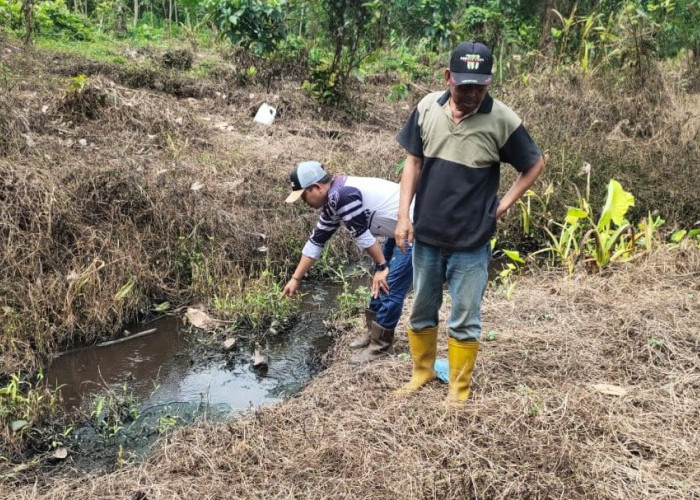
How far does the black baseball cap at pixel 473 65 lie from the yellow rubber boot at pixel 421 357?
4.46ft

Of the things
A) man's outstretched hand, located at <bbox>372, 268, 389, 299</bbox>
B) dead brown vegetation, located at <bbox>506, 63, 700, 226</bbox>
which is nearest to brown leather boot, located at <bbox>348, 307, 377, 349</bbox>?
man's outstretched hand, located at <bbox>372, 268, 389, 299</bbox>

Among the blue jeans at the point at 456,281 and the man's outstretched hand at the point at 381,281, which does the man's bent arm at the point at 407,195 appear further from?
the man's outstretched hand at the point at 381,281

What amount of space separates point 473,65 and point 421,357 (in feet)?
5.35

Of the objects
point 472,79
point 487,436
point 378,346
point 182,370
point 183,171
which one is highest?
point 472,79

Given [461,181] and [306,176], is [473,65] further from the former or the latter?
[306,176]

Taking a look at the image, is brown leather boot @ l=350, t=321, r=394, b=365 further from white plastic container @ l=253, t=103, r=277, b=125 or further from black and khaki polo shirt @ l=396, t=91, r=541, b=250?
white plastic container @ l=253, t=103, r=277, b=125

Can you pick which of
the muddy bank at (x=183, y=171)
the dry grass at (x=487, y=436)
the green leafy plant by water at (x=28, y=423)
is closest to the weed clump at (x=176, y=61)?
the muddy bank at (x=183, y=171)

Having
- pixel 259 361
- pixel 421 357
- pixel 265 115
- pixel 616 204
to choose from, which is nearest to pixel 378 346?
pixel 421 357

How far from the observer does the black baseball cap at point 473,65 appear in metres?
2.75

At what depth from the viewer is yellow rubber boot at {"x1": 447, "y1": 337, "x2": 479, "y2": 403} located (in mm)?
3260

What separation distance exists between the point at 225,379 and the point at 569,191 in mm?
4449

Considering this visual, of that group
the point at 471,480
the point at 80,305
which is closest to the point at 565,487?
the point at 471,480

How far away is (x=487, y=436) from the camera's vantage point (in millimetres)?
3021

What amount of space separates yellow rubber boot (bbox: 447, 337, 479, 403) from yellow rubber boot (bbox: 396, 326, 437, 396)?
191 mm
